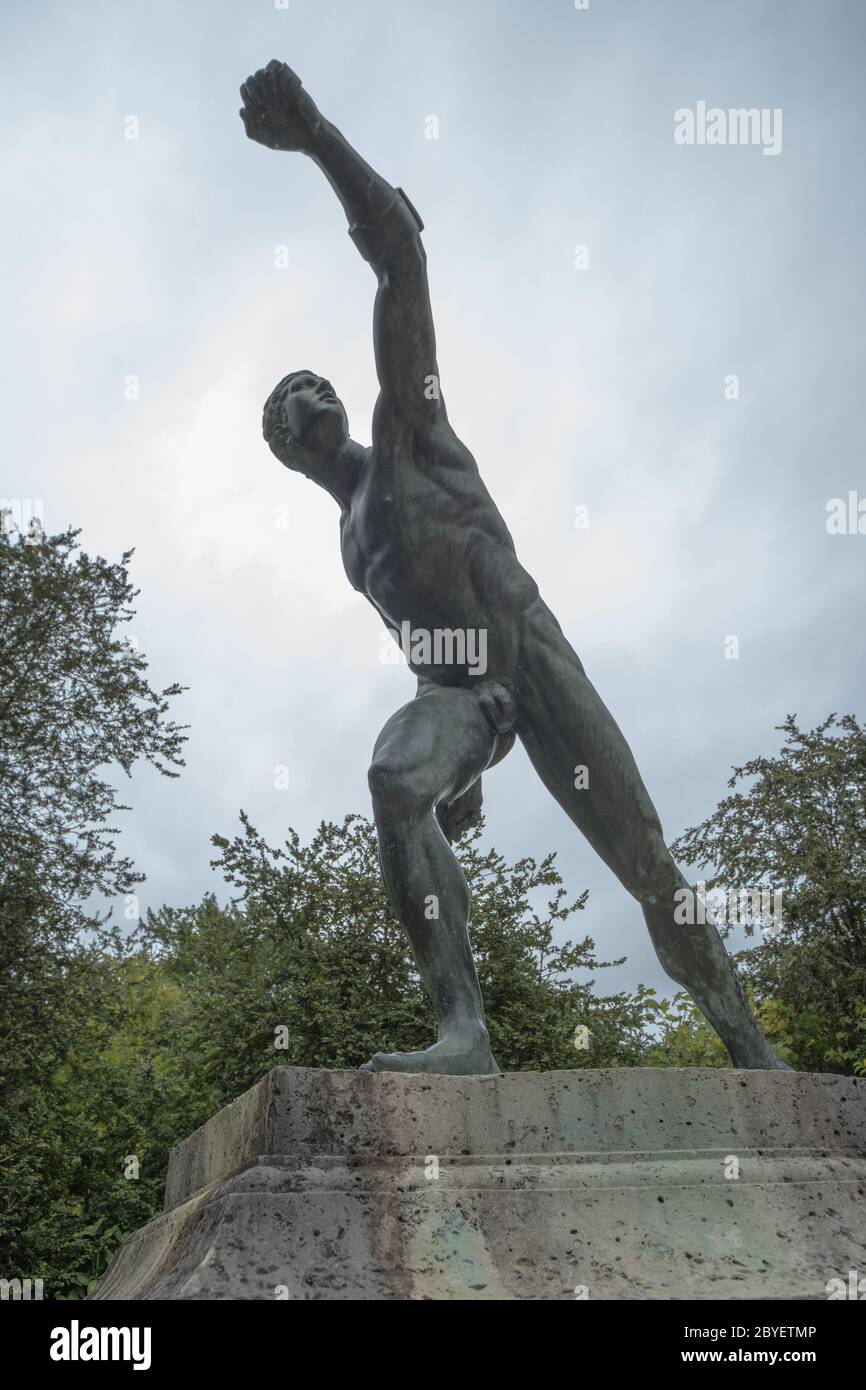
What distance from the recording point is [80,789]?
15.6 m

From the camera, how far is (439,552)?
14.5ft

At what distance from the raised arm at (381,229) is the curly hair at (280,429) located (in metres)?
0.60

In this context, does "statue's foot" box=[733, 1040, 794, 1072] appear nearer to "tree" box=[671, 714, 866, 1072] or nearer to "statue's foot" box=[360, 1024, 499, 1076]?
"statue's foot" box=[360, 1024, 499, 1076]

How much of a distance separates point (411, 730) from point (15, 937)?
37.0ft

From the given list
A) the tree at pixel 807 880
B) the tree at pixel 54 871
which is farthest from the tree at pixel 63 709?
the tree at pixel 807 880

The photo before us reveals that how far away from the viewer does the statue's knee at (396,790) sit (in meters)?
3.82

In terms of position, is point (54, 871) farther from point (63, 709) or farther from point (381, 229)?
point (381, 229)

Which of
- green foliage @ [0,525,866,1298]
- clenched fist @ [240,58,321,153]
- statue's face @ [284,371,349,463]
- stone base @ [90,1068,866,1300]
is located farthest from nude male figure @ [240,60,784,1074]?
green foliage @ [0,525,866,1298]

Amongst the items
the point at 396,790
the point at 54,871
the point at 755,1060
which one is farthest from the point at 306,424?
the point at 54,871

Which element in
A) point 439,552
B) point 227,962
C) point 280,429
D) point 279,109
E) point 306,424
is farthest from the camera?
point 227,962

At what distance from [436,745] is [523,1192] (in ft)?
4.75

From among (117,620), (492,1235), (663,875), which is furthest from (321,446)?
(117,620)

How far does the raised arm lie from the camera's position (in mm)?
3963
